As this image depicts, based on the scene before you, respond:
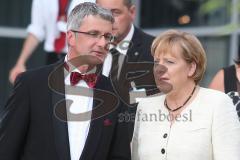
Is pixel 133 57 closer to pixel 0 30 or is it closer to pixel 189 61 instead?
pixel 189 61

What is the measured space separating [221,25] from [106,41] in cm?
470

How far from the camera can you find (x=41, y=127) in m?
4.63

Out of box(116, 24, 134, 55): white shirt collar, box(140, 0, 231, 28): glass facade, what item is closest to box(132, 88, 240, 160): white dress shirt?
box(116, 24, 134, 55): white shirt collar

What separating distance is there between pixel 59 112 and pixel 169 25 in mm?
5160

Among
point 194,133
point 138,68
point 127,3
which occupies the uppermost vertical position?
point 127,3

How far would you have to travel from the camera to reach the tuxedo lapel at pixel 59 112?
459cm

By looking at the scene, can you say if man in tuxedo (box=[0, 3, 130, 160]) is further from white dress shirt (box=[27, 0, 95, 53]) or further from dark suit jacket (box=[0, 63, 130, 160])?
white dress shirt (box=[27, 0, 95, 53])

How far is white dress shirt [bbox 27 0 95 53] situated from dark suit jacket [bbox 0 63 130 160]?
2.99 metres

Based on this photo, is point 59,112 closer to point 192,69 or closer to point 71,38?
point 71,38

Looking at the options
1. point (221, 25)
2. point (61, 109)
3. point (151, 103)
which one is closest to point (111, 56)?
point (151, 103)

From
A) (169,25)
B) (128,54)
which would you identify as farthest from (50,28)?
(169,25)

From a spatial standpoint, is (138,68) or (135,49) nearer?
(138,68)

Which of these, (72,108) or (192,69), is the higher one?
(192,69)

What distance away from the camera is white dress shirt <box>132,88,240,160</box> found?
4805 mm
